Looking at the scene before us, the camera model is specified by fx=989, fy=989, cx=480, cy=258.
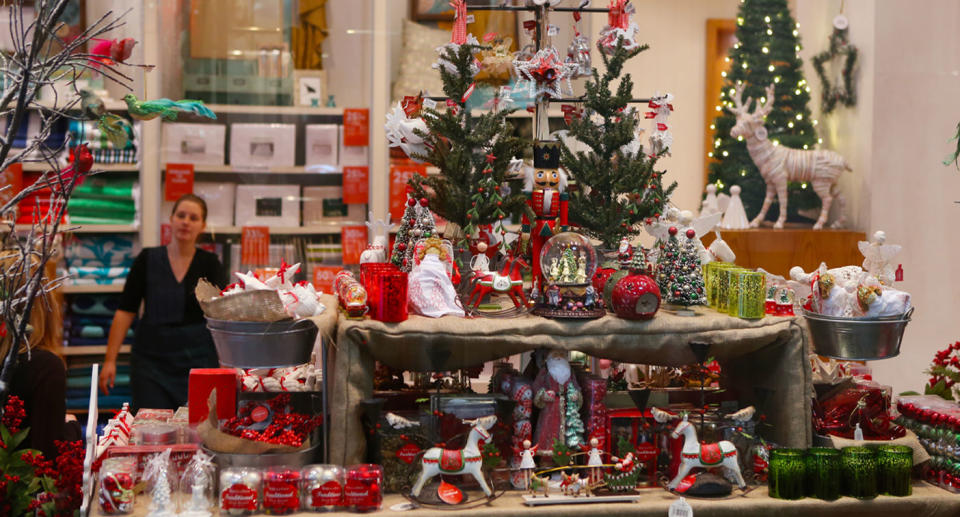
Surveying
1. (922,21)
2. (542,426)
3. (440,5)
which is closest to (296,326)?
(542,426)

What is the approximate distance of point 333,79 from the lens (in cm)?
534

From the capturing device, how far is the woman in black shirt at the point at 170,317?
4336mm

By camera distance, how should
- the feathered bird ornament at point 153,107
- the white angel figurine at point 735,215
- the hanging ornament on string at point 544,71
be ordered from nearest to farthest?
the feathered bird ornament at point 153,107
the hanging ornament on string at point 544,71
the white angel figurine at point 735,215

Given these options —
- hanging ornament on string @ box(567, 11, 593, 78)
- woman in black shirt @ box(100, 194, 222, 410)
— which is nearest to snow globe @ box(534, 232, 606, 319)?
hanging ornament on string @ box(567, 11, 593, 78)

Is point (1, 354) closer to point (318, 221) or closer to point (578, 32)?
point (578, 32)

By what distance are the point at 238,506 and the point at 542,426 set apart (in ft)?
2.58

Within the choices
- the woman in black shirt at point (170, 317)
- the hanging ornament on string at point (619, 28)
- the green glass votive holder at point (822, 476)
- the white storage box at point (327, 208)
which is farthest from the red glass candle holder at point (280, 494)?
the white storage box at point (327, 208)

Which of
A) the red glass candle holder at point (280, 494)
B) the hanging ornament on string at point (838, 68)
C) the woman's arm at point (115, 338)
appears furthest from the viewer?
the hanging ornament on string at point (838, 68)

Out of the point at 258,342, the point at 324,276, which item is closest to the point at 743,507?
the point at 258,342

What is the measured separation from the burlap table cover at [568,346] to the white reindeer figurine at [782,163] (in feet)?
8.00

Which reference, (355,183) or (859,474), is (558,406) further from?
(355,183)

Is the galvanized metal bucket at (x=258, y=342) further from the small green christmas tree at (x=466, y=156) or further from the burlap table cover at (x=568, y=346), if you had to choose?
the small green christmas tree at (x=466, y=156)

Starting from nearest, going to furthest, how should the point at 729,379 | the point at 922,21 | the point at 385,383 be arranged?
the point at 385,383 < the point at 729,379 < the point at 922,21

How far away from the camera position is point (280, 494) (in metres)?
2.32
